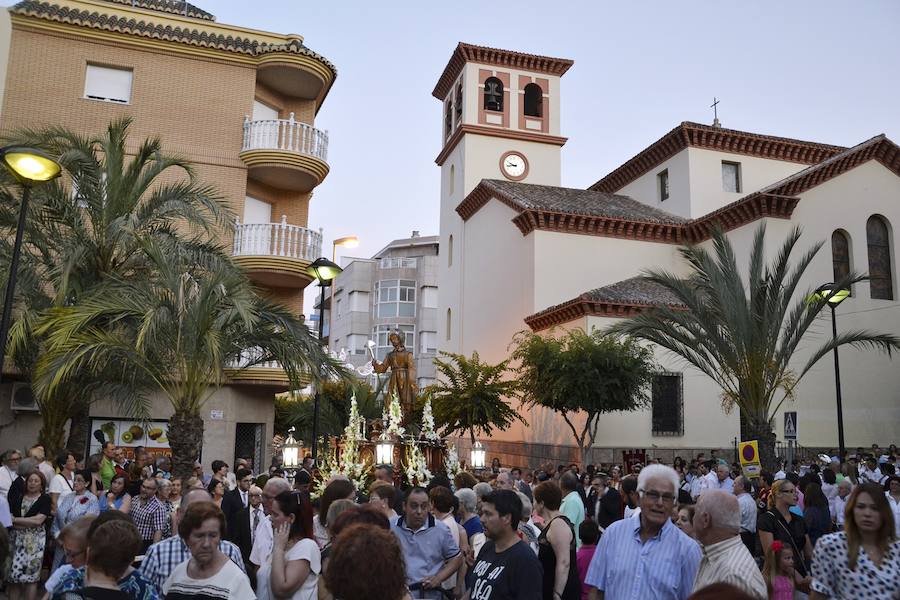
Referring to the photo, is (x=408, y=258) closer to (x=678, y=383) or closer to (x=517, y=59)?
(x=517, y=59)

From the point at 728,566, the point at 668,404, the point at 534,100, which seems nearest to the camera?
the point at 728,566

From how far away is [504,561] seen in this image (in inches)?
181

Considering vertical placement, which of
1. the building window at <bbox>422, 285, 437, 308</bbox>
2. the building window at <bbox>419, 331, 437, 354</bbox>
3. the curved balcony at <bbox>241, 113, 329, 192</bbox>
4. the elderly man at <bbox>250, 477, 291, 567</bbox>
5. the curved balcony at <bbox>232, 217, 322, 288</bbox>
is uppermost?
the building window at <bbox>422, 285, 437, 308</bbox>

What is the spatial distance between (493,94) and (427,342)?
26185 millimetres

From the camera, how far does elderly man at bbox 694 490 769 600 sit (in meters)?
4.32

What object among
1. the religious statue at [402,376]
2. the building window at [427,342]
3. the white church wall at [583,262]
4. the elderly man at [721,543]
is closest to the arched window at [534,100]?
the white church wall at [583,262]

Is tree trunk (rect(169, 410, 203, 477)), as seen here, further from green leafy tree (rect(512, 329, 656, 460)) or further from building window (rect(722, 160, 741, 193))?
building window (rect(722, 160, 741, 193))

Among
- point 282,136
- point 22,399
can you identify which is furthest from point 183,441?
point 282,136

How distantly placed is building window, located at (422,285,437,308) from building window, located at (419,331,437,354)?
2.29m

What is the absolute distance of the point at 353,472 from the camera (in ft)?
43.6

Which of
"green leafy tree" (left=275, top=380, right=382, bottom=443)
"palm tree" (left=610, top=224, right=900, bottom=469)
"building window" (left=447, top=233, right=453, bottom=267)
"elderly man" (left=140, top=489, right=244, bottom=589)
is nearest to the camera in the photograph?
"elderly man" (left=140, top=489, right=244, bottom=589)

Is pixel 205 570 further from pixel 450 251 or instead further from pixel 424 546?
pixel 450 251

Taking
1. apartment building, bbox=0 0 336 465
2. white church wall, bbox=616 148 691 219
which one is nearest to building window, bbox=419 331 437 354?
white church wall, bbox=616 148 691 219

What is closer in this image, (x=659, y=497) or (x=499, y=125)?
(x=659, y=497)
